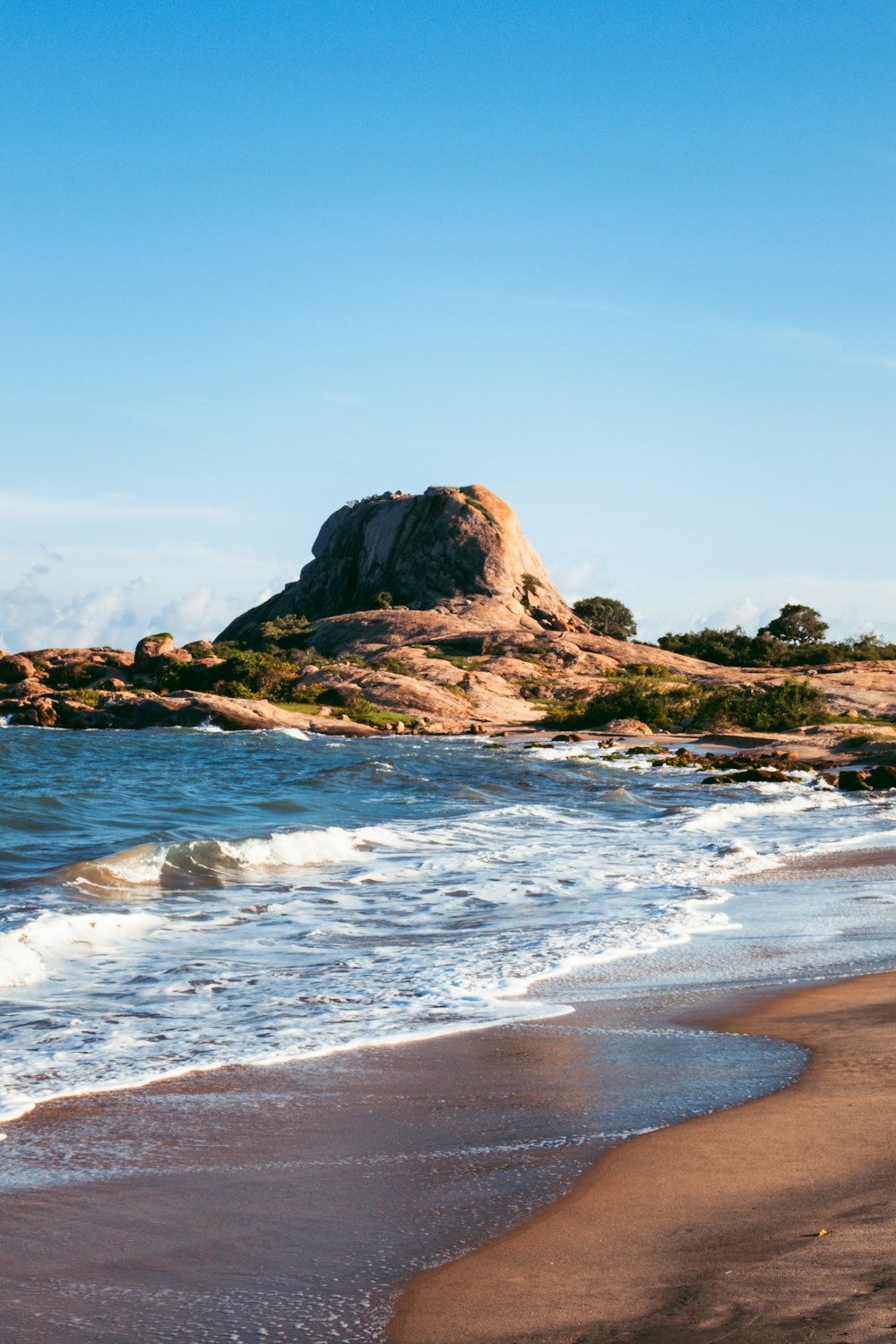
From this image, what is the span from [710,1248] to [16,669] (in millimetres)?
57955

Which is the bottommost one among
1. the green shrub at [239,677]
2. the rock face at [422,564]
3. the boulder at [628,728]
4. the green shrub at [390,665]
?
the boulder at [628,728]

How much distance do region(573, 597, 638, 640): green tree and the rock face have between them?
2.00 m

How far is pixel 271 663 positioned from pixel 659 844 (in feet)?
122

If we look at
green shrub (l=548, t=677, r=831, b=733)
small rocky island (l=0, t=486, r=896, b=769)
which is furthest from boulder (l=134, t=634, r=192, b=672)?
green shrub (l=548, t=677, r=831, b=733)

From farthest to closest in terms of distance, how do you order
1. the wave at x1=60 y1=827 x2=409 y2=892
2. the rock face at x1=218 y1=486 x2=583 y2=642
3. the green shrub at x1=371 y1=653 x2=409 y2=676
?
the rock face at x1=218 y1=486 x2=583 y2=642, the green shrub at x1=371 y1=653 x2=409 y2=676, the wave at x1=60 y1=827 x2=409 y2=892

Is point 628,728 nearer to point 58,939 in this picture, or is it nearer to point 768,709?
point 768,709

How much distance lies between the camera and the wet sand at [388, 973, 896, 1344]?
3250 mm

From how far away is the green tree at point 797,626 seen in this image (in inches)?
2844

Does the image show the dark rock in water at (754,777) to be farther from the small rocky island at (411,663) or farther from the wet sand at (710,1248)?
the wet sand at (710,1248)

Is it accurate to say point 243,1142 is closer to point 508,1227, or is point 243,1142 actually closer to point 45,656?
point 508,1227

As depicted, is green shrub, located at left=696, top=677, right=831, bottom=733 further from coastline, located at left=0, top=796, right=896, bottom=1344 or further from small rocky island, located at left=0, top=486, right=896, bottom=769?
coastline, located at left=0, top=796, right=896, bottom=1344

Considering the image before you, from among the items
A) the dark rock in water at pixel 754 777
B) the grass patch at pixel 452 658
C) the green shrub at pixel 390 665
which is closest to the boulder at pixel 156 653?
the green shrub at pixel 390 665

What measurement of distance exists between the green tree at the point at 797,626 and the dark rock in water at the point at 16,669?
1776 inches

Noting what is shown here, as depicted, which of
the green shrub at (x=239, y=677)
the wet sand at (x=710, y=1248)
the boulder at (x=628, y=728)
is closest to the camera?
the wet sand at (x=710, y=1248)
